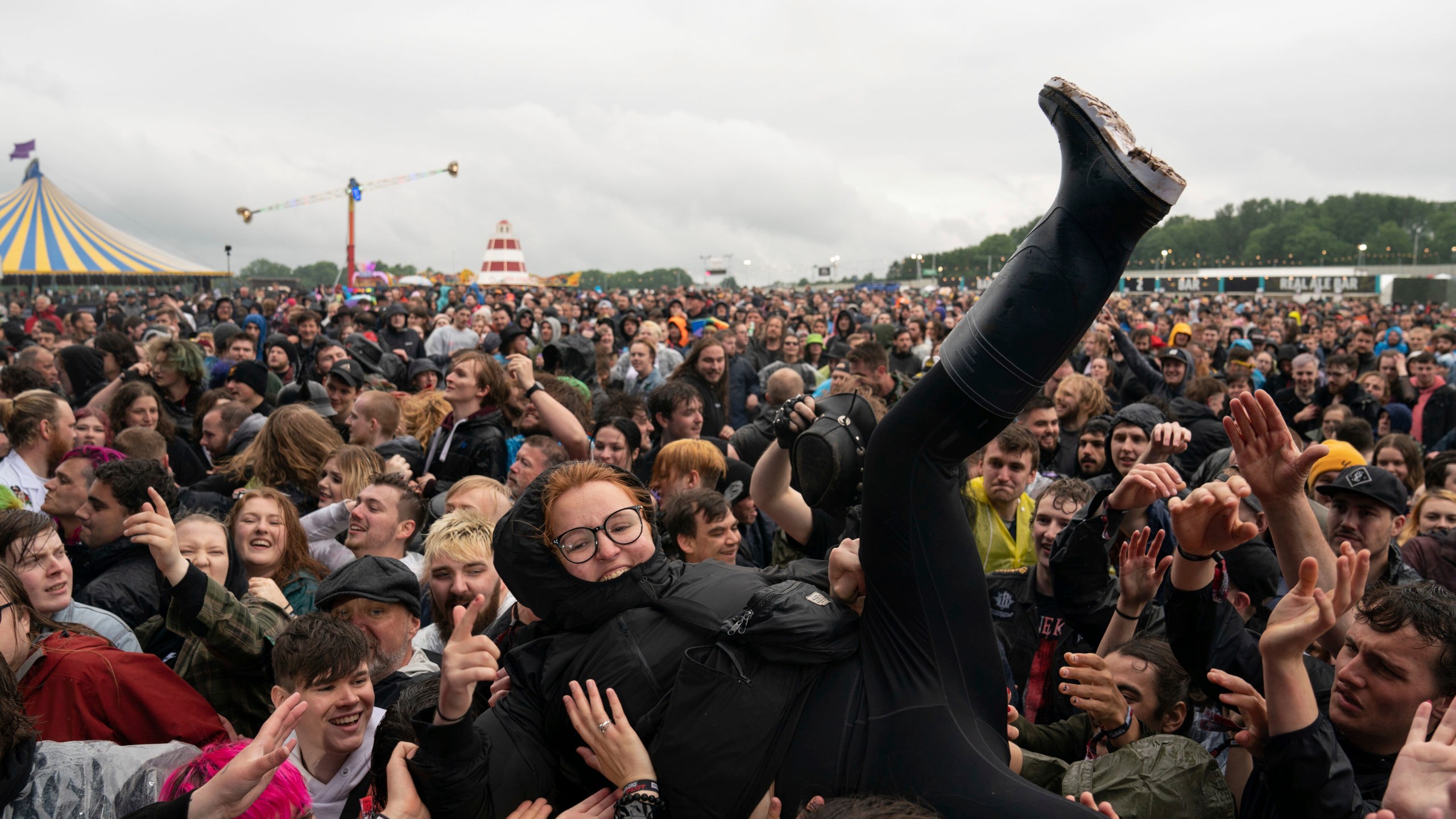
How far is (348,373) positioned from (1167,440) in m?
5.88

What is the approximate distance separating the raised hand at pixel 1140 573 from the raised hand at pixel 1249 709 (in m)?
0.69

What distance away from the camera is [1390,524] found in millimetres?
3645

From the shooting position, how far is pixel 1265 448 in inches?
97.9

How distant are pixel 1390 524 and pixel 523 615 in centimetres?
331

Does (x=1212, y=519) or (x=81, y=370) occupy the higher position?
(x=81, y=370)

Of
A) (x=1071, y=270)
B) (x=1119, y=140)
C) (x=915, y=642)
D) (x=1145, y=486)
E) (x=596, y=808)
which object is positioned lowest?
(x=596, y=808)

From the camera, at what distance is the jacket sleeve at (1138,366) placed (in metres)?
8.75

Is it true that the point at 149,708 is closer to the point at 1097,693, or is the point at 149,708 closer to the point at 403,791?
the point at 403,791

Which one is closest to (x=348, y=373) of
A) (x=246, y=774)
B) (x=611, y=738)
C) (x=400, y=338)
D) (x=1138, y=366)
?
(x=400, y=338)

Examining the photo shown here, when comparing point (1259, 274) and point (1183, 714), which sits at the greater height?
point (1259, 274)

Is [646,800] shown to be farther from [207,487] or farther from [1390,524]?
[207,487]

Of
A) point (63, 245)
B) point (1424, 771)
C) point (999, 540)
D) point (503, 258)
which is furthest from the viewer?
point (503, 258)

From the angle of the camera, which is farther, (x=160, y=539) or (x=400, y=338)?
(x=400, y=338)

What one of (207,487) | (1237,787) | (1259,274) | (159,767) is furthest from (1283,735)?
A: (1259,274)
